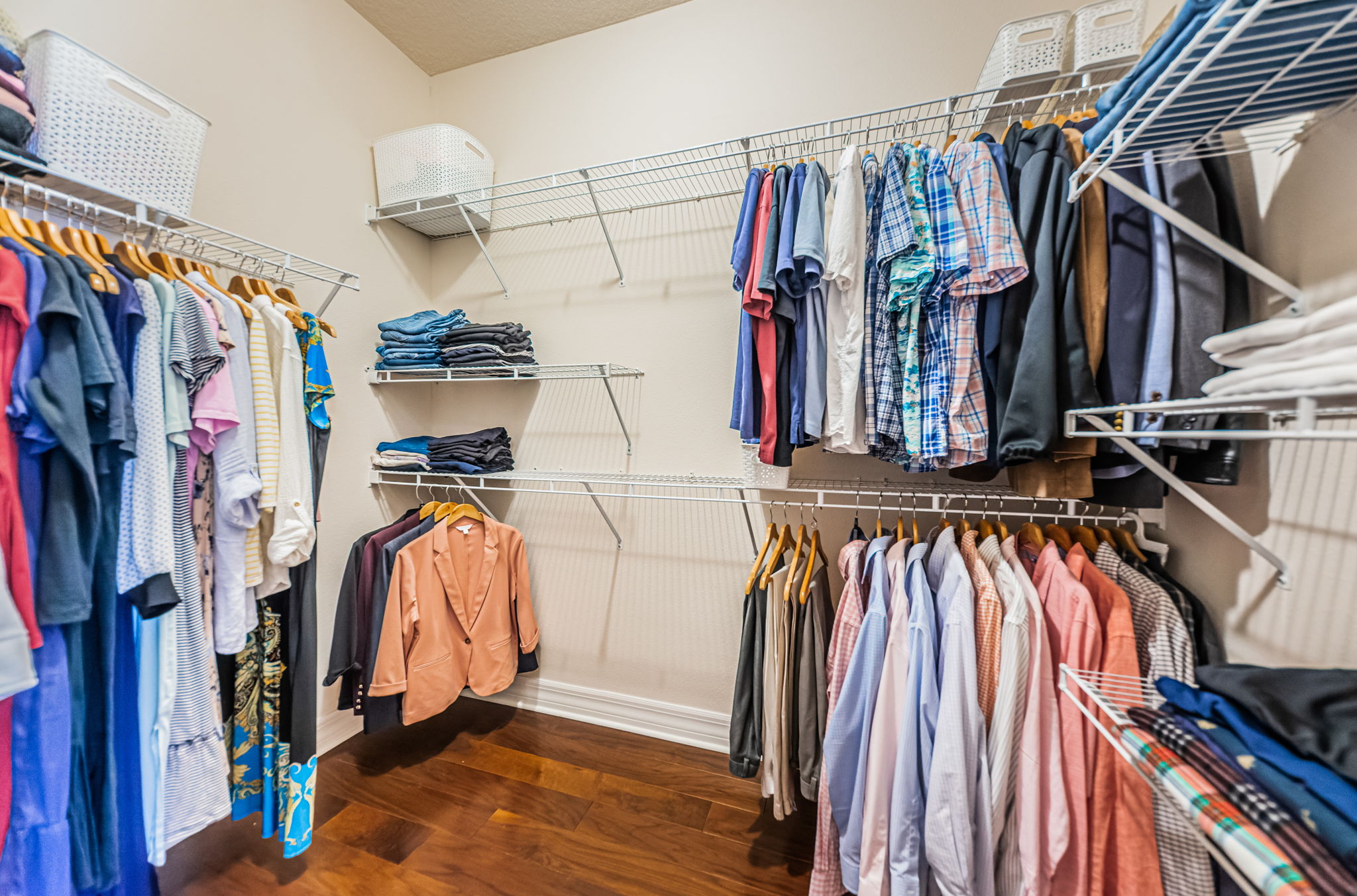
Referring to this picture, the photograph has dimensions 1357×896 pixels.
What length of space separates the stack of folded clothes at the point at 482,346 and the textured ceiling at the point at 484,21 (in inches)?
47.4

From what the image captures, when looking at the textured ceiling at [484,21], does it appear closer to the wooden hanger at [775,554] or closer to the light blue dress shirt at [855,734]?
the wooden hanger at [775,554]

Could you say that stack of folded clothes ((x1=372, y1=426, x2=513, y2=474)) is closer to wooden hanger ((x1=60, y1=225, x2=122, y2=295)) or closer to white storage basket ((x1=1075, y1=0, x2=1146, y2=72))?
wooden hanger ((x1=60, y1=225, x2=122, y2=295))

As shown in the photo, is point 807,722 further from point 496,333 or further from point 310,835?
point 496,333

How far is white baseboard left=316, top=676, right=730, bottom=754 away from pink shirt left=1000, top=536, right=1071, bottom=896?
Result: 99 centimetres

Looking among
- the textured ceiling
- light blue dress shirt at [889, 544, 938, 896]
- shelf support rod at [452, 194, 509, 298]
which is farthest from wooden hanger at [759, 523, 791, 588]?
the textured ceiling

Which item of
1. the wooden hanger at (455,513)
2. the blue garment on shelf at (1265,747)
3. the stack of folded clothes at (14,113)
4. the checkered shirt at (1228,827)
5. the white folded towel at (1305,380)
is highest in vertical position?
the stack of folded clothes at (14,113)

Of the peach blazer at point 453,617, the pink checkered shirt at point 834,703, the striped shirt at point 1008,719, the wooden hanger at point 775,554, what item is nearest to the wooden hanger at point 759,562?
the wooden hanger at point 775,554

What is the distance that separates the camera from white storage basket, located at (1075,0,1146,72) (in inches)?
45.9

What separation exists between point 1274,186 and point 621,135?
1.83 metres

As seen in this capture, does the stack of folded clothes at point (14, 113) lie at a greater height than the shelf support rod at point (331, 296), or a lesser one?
greater

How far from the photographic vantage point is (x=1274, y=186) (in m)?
0.90

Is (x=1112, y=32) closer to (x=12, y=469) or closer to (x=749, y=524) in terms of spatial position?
(x=749, y=524)

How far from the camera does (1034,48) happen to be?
122 cm

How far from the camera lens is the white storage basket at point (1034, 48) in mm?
1209
